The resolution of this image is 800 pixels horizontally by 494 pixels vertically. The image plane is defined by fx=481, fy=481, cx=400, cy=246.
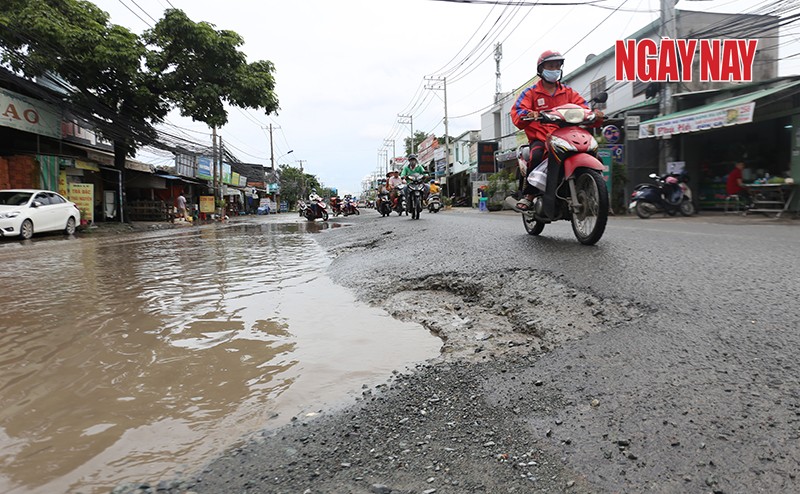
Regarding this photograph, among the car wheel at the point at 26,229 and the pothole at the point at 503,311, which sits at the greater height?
the car wheel at the point at 26,229

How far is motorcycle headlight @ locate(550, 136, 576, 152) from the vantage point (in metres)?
3.83

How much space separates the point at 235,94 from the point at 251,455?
16.7 metres

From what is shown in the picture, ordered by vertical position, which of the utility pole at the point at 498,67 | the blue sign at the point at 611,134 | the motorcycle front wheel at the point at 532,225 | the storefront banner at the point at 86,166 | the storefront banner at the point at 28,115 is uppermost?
the utility pole at the point at 498,67

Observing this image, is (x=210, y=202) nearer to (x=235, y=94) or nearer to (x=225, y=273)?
(x=235, y=94)

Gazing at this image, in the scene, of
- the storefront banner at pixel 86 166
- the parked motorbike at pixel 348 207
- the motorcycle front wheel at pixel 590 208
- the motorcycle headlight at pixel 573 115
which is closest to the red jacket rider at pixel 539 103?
the motorcycle headlight at pixel 573 115

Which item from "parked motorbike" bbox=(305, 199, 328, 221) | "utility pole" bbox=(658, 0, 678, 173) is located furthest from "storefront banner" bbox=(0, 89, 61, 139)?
"utility pole" bbox=(658, 0, 678, 173)

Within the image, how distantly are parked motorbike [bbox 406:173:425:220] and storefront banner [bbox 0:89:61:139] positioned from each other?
403 inches

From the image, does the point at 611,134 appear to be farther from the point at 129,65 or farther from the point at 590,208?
the point at 129,65

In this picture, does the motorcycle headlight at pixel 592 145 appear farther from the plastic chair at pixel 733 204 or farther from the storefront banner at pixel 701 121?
the plastic chair at pixel 733 204

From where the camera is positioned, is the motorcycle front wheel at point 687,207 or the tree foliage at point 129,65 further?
the tree foliage at point 129,65

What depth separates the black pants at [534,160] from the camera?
14.1 ft

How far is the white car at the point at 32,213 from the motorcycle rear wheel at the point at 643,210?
A: 47.3 feet

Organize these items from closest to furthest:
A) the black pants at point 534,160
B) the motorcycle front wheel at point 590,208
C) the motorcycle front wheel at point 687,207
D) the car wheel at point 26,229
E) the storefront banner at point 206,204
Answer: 1. the motorcycle front wheel at point 590,208
2. the black pants at point 534,160
3. the car wheel at point 26,229
4. the motorcycle front wheel at point 687,207
5. the storefront banner at point 206,204

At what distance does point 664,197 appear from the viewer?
12.2m
